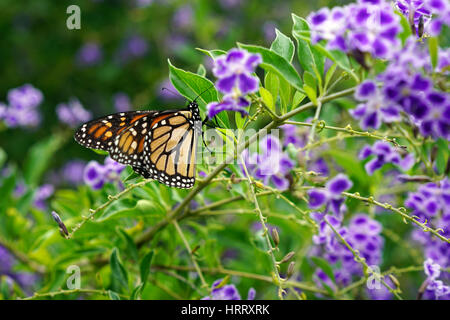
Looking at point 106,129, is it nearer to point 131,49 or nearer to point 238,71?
point 238,71

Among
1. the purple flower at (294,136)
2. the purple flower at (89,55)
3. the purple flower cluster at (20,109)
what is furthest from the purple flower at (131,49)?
the purple flower at (294,136)

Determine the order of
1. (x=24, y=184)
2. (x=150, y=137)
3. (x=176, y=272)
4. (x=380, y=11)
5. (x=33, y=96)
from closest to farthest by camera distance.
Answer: (x=380, y=11)
(x=150, y=137)
(x=176, y=272)
(x=24, y=184)
(x=33, y=96)

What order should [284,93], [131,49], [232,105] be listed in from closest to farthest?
[232,105] → [284,93] → [131,49]

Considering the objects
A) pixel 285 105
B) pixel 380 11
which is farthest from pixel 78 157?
pixel 380 11

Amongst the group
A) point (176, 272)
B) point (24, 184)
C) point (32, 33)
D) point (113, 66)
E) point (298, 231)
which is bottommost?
point (176, 272)

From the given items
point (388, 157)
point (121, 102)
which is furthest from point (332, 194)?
point (121, 102)

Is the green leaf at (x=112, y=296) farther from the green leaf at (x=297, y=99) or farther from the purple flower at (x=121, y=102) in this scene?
the purple flower at (x=121, y=102)
